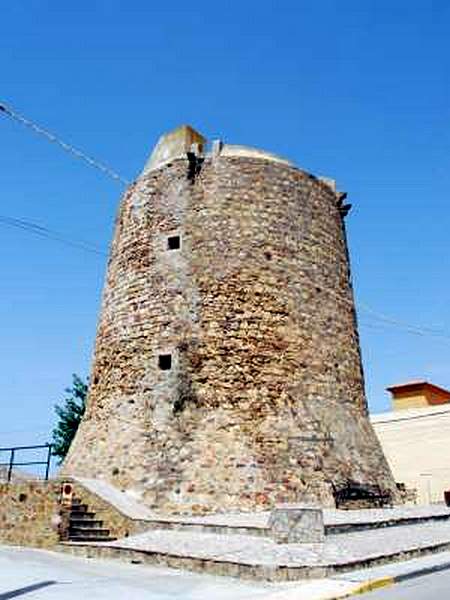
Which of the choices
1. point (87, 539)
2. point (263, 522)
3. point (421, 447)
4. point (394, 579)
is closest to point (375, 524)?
point (263, 522)

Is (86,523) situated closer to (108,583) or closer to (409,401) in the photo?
(108,583)

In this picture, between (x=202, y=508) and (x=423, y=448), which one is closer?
(x=202, y=508)

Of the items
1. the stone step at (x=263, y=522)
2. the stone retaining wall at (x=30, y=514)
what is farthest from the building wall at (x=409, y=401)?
the stone retaining wall at (x=30, y=514)

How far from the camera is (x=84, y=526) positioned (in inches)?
469

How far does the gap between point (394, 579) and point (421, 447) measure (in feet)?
60.2

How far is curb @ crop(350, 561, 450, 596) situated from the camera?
6582 mm

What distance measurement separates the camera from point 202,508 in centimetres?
1237

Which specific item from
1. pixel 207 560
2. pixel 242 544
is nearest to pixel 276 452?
pixel 242 544

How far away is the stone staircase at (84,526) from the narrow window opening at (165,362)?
3.52m

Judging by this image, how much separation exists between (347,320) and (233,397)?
457 centimetres

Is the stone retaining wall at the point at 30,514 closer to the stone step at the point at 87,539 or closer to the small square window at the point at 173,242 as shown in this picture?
the stone step at the point at 87,539

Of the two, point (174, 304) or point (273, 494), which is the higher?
point (174, 304)

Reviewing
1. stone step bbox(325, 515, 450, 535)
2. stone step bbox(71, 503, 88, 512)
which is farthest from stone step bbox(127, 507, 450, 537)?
stone step bbox(71, 503, 88, 512)

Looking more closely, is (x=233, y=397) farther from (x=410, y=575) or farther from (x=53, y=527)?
(x=410, y=575)
